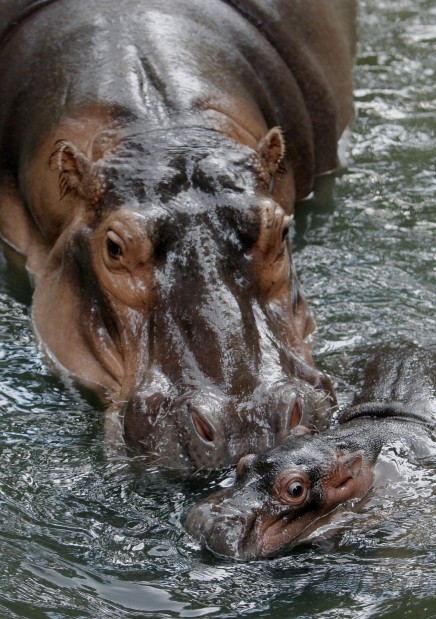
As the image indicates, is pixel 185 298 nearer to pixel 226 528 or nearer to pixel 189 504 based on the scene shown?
pixel 189 504

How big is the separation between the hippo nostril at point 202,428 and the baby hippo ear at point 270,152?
135 centimetres

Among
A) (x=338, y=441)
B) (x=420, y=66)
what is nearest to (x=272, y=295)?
(x=338, y=441)

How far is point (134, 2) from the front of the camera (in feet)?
23.0

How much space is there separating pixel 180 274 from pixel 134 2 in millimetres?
2230

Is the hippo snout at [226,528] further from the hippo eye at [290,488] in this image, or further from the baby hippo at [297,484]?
the hippo eye at [290,488]

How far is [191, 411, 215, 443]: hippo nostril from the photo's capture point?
4844 mm

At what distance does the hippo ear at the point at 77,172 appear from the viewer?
18.8 ft

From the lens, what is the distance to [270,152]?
596 centimetres

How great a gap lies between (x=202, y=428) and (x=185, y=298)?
2.04 feet

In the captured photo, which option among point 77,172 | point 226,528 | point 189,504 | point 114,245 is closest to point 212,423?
point 189,504

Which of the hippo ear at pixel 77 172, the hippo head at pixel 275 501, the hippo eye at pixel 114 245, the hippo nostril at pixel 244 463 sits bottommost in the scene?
the hippo head at pixel 275 501

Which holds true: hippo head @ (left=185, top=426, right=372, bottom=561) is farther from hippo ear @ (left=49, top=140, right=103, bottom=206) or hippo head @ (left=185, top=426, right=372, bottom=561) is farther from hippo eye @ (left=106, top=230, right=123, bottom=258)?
hippo ear @ (left=49, top=140, right=103, bottom=206)

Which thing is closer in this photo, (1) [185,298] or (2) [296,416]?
(2) [296,416]

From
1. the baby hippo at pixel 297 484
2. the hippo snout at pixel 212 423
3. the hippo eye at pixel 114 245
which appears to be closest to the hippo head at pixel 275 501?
the baby hippo at pixel 297 484
